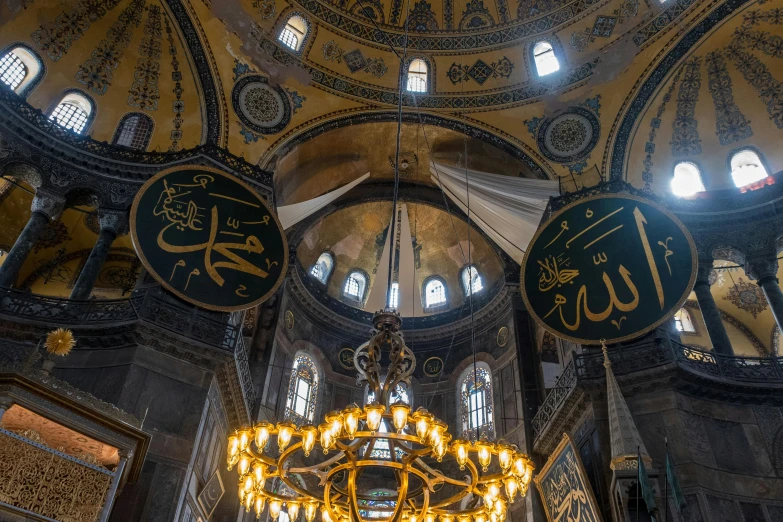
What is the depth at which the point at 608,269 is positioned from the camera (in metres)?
9.47

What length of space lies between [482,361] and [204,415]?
652 cm

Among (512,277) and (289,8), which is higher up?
(289,8)

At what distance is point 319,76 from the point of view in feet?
42.4

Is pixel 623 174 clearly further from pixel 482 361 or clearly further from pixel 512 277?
pixel 482 361

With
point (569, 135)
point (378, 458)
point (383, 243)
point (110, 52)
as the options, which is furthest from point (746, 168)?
point (110, 52)

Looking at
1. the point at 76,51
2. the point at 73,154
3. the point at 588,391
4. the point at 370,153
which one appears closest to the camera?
the point at 588,391

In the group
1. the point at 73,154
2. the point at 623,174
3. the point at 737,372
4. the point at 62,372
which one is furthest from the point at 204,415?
the point at 623,174

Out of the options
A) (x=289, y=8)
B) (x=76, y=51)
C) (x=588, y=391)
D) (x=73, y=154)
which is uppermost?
(x=289, y=8)

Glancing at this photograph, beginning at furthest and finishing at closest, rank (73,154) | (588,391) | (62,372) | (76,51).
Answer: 1. (76,51)
2. (73,154)
3. (588,391)
4. (62,372)

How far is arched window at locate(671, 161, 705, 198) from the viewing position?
11586 mm

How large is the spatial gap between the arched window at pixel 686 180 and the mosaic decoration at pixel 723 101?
2.34 feet

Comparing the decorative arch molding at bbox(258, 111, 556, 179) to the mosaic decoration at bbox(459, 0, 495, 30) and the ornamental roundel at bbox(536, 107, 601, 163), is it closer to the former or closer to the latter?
the ornamental roundel at bbox(536, 107, 601, 163)

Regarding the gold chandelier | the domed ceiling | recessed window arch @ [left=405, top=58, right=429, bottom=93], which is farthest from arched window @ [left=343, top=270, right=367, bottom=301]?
the gold chandelier

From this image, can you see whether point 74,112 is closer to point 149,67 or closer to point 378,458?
point 149,67
